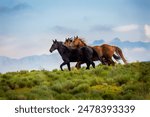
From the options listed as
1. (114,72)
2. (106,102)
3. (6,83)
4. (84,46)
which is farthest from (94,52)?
(106,102)

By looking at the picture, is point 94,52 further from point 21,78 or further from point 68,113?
point 68,113

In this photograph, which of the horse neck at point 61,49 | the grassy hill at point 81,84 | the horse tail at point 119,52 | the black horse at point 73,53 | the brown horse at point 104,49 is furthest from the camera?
the horse tail at point 119,52

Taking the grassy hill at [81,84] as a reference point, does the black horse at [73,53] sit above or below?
above

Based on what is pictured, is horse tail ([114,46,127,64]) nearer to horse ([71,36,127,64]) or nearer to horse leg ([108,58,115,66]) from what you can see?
horse ([71,36,127,64])

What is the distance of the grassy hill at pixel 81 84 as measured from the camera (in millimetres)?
19000

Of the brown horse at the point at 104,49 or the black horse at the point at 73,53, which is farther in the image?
the brown horse at the point at 104,49

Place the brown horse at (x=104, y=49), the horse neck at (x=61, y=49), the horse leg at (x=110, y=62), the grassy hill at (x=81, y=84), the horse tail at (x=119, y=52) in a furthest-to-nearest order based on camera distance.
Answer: the horse tail at (x=119, y=52), the brown horse at (x=104, y=49), the horse leg at (x=110, y=62), the horse neck at (x=61, y=49), the grassy hill at (x=81, y=84)

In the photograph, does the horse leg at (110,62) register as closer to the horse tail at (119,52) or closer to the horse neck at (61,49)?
the horse tail at (119,52)

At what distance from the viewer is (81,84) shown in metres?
20.0

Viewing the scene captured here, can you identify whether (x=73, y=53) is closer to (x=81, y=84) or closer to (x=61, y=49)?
(x=61, y=49)

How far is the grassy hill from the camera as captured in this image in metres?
19.0

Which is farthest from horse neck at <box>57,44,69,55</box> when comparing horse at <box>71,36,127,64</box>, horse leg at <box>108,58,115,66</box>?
horse leg at <box>108,58,115,66</box>

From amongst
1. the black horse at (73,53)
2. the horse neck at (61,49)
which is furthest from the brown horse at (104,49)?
the horse neck at (61,49)

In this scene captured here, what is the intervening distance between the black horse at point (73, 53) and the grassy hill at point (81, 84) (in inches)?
40.7
